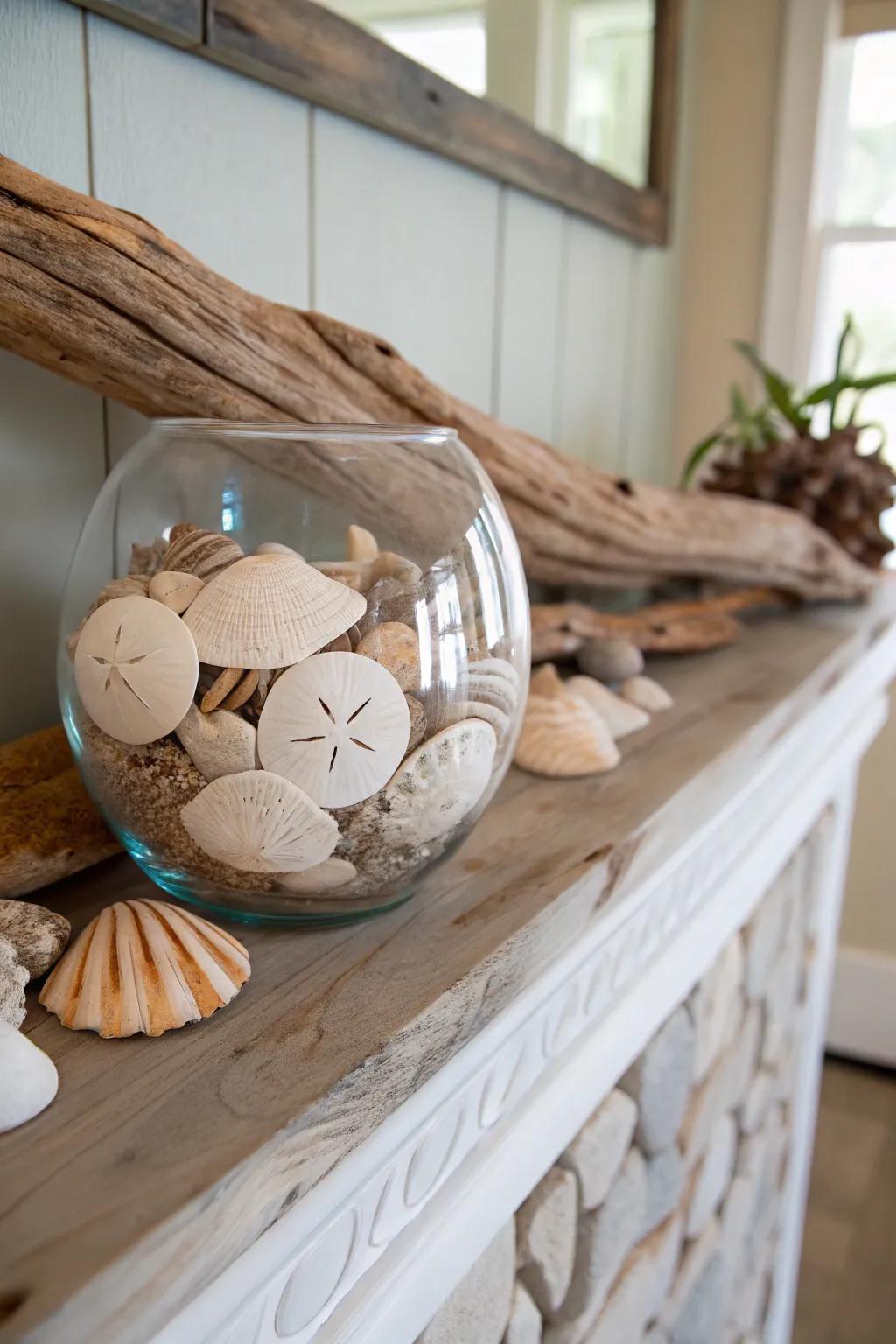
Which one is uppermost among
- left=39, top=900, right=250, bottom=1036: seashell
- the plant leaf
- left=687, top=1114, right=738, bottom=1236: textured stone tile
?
the plant leaf

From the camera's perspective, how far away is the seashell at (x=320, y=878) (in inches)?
14.5

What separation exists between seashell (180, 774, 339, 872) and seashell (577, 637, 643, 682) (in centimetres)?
42

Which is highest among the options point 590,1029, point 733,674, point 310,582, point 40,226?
point 40,226

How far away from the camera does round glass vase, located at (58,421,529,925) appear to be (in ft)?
1.11

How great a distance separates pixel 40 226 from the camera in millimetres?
398

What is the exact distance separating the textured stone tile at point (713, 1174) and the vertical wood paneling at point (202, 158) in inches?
28.1

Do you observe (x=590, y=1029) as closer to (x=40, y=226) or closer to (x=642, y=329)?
(x=40, y=226)

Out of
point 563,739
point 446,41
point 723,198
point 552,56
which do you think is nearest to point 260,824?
point 563,739

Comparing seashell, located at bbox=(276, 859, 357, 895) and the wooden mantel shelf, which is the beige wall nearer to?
the wooden mantel shelf

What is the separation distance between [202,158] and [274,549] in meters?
0.32

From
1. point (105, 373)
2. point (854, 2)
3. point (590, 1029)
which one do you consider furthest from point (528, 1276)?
point (854, 2)

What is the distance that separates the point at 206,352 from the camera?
468mm

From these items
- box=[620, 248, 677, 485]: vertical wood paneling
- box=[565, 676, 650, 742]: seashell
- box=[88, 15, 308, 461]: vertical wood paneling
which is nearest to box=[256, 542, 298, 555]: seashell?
box=[88, 15, 308, 461]: vertical wood paneling

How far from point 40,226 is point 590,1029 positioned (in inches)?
17.8
